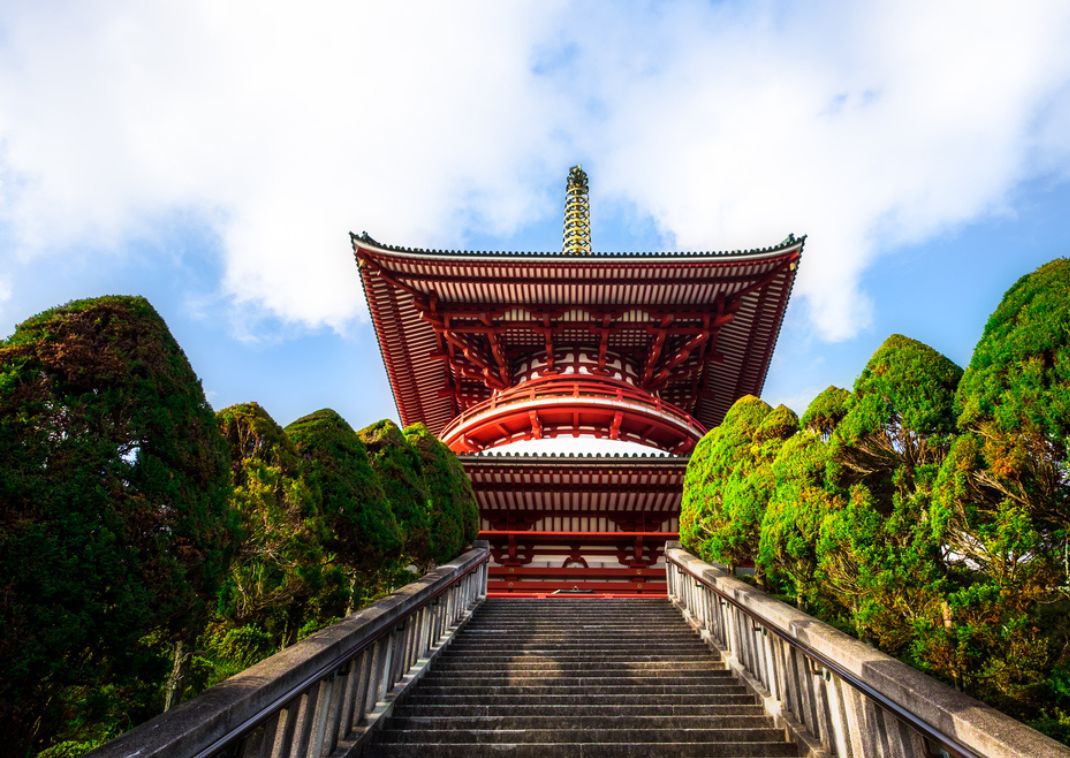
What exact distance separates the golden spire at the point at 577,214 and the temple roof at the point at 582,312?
44.2ft

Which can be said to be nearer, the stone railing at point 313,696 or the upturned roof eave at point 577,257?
the stone railing at point 313,696

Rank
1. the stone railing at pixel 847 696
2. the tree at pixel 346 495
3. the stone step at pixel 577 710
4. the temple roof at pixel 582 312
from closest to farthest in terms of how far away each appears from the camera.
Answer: the stone railing at pixel 847 696, the stone step at pixel 577 710, the tree at pixel 346 495, the temple roof at pixel 582 312

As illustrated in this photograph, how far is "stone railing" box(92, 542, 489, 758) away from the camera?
2305 mm

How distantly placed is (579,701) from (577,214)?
28762 millimetres

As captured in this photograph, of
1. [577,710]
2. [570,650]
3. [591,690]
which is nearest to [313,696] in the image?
[577,710]

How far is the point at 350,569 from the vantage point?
205 inches

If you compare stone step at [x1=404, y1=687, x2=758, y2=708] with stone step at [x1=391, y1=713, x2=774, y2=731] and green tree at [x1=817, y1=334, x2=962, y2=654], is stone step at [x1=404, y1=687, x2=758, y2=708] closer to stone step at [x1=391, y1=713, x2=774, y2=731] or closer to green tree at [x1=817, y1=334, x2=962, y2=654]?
stone step at [x1=391, y1=713, x2=774, y2=731]

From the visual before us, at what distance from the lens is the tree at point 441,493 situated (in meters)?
7.23

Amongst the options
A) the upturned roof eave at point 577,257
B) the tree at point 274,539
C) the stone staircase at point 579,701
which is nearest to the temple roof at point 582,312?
the upturned roof eave at point 577,257

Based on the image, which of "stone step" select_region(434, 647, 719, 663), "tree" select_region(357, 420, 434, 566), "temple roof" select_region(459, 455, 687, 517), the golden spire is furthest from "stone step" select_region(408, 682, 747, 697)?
the golden spire

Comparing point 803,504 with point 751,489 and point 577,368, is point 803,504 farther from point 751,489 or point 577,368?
point 577,368

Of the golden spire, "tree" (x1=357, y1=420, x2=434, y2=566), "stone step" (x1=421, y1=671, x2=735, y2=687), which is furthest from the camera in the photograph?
the golden spire

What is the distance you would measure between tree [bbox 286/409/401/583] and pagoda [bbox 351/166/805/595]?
20.1 feet

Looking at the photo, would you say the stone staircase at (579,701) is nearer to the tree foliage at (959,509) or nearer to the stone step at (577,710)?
the stone step at (577,710)
